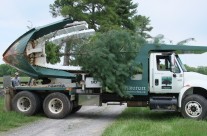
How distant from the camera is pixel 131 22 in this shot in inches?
2021

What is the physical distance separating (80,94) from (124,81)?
186 cm

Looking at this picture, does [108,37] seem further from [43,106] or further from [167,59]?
[43,106]

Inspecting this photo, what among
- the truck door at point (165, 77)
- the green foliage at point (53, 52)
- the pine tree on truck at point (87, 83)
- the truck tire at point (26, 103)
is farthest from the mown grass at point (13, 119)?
the truck door at point (165, 77)

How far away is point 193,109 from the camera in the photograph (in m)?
16.7

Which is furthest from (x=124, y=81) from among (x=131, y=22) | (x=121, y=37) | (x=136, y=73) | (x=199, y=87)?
(x=131, y=22)

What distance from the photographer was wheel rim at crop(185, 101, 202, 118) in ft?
54.6

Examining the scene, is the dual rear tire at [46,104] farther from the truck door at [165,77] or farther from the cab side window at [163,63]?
the cab side window at [163,63]

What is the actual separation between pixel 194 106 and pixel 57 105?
5151 millimetres

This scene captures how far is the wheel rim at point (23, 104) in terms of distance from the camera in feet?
59.6

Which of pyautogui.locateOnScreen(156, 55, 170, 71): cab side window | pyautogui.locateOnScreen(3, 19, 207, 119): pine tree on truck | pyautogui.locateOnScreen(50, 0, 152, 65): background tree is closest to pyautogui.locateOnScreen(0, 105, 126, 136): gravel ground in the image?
pyautogui.locateOnScreen(3, 19, 207, 119): pine tree on truck

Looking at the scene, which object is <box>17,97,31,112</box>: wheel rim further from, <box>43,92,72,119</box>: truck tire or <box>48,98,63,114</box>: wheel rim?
<box>48,98,63,114</box>: wheel rim

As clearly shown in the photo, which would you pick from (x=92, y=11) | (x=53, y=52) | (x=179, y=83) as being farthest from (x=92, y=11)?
(x=179, y=83)

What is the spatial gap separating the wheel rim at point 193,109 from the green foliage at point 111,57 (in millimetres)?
2299

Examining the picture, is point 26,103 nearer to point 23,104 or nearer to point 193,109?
point 23,104
